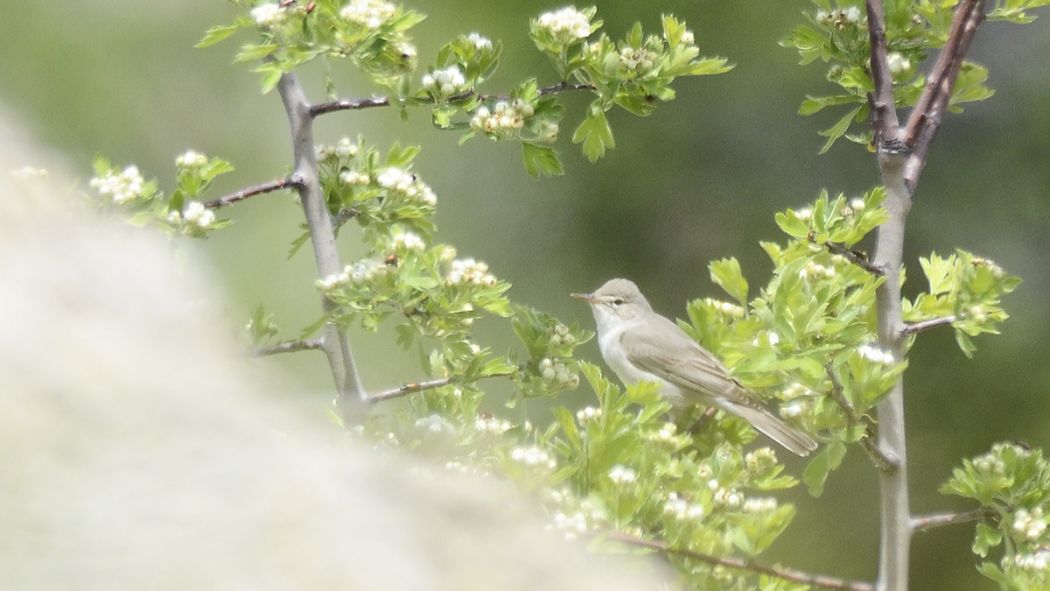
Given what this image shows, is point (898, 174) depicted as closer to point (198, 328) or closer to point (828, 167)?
point (198, 328)

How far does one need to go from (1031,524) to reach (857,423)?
35cm

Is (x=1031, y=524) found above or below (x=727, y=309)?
below

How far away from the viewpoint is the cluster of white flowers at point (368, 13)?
5.03 ft

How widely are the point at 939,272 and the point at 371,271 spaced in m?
0.83

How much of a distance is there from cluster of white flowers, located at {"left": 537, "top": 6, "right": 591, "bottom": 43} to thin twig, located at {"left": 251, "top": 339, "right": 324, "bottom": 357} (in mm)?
528

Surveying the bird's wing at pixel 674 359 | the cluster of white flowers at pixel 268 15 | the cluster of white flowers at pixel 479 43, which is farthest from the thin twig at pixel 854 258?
the bird's wing at pixel 674 359

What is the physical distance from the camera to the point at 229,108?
4219 mm

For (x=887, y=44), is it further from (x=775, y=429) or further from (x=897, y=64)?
(x=775, y=429)

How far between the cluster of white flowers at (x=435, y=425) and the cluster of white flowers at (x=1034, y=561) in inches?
30.4

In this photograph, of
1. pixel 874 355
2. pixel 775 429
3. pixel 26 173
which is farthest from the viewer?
pixel 775 429

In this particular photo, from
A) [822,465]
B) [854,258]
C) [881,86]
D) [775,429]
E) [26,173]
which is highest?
[26,173]

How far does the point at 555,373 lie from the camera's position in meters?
1.79

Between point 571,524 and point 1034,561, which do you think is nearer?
point 571,524

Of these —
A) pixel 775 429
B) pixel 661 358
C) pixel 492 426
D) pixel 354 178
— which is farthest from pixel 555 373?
pixel 661 358
